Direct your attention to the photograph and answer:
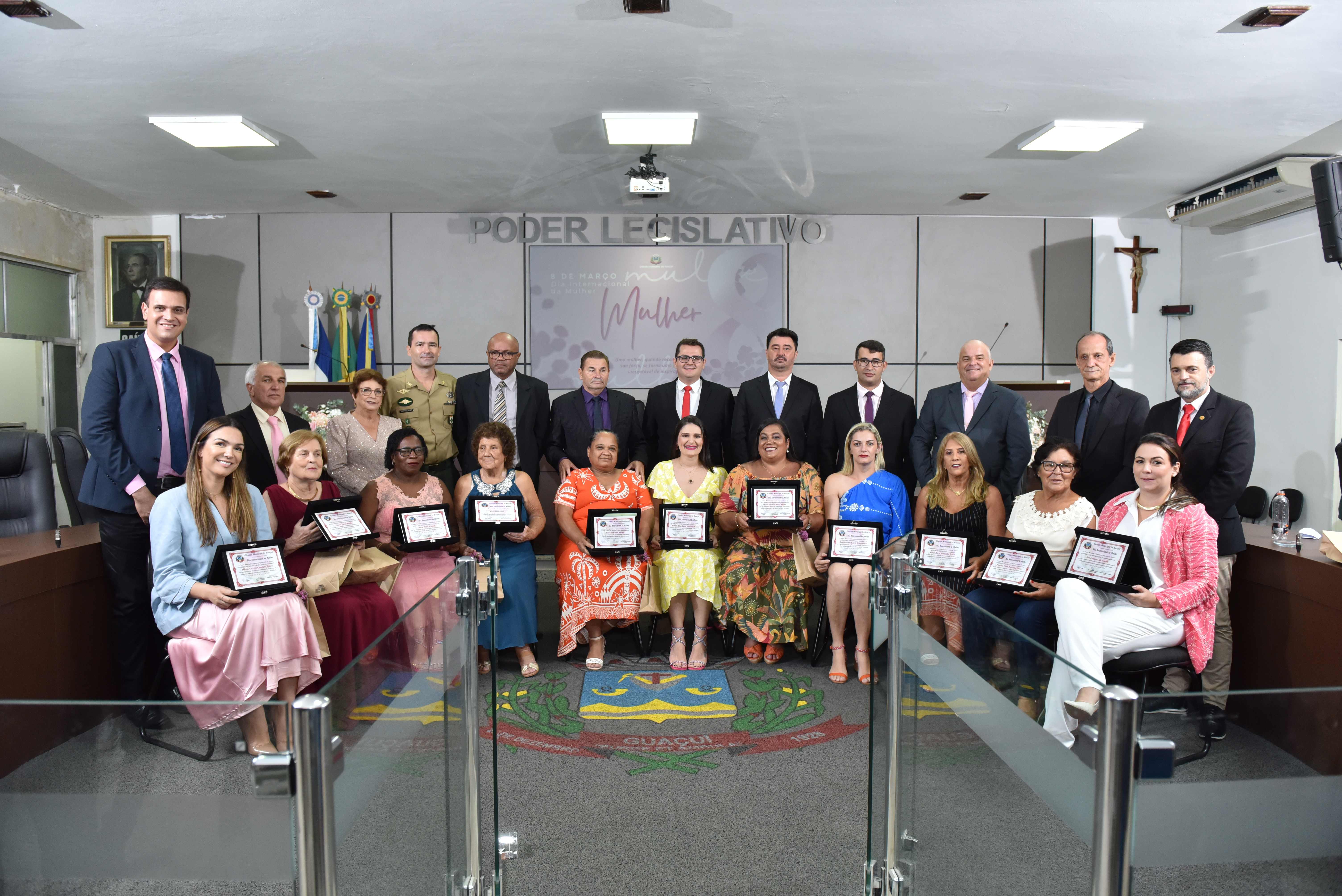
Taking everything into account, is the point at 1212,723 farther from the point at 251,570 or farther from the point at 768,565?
the point at 768,565

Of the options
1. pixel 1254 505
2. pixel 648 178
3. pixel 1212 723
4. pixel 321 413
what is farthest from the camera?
pixel 321 413

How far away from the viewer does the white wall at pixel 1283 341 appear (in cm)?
556

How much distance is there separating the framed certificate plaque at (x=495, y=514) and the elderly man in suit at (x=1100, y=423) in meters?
2.74

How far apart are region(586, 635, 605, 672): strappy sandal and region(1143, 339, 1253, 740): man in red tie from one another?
2.63 meters

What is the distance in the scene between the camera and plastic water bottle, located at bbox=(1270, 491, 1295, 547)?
3539 mm

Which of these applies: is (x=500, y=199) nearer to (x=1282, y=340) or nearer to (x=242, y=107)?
(x=242, y=107)

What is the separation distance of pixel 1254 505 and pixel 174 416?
665cm

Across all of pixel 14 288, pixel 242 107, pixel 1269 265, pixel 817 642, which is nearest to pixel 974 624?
pixel 817 642

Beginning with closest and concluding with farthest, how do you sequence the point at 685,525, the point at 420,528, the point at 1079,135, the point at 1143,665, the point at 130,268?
the point at 1143,665, the point at 420,528, the point at 685,525, the point at 1079,135, the point at 130,268

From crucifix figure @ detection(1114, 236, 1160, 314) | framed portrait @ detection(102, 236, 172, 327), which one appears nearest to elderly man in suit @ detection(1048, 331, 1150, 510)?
crucifix figure @ detection(1114, 236, 1160, 314)

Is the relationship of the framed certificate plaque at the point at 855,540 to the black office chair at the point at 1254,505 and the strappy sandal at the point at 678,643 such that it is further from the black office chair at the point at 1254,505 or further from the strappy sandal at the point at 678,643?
the black office chair at the point at 1254,505

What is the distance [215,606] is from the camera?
2984mm

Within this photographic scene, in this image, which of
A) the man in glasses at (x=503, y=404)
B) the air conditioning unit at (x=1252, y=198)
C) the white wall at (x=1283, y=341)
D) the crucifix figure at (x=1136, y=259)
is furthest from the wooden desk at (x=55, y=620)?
the crucifix figure at (x=1136, y=259)

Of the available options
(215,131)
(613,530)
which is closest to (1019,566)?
(613,530)
